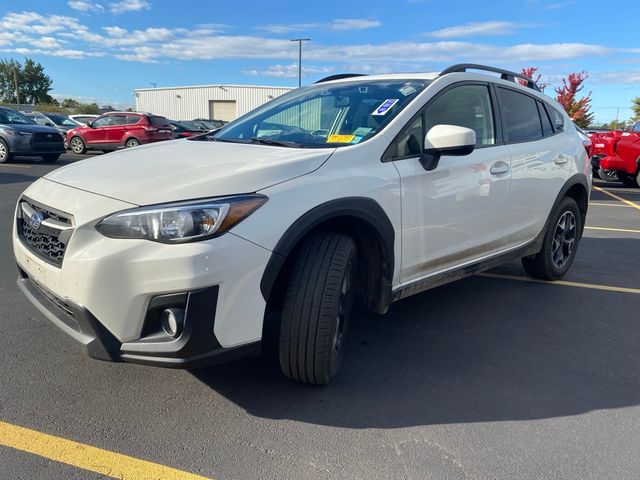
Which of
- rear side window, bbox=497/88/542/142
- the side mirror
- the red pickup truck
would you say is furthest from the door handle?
the red pickup truck

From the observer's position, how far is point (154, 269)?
2.21 metres

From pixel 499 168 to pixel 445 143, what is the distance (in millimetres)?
951

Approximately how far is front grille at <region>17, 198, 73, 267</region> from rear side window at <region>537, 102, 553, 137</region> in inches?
153

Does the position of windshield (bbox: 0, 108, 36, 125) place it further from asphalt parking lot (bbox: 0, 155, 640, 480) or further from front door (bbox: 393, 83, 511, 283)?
front door (bbox: 393, 83, 511, 283)

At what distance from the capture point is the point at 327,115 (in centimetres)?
356

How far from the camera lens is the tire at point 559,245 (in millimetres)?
4770

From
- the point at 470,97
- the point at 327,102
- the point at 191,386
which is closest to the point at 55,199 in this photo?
the point at 191,386

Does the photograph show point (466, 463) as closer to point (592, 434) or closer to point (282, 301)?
point (592, 434)

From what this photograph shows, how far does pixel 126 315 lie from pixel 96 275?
0.69 feet

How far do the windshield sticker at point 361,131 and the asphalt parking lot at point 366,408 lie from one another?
1.37 metres

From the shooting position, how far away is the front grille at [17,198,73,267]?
245 centimetres

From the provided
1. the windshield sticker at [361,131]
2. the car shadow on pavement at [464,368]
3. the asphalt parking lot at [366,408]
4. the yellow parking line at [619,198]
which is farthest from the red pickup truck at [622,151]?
the windshield sticker at [361,131]

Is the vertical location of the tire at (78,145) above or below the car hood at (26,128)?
below

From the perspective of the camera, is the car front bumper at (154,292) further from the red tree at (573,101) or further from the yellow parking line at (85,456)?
the red tree at (573,101)
